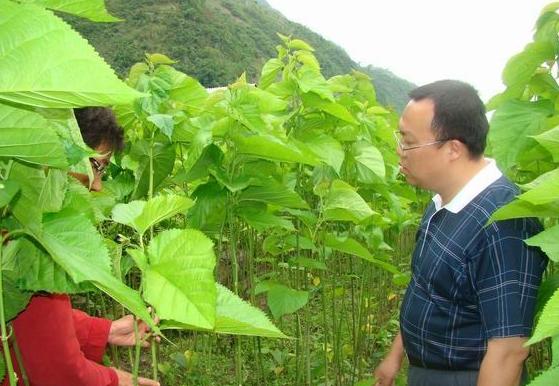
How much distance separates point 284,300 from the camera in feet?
7.12

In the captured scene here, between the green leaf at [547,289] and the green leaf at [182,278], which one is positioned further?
the green leaf at [547,289]

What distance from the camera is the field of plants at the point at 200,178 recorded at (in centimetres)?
63

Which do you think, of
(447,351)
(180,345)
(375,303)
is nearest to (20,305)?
(447,351)

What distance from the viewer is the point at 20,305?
0.94 metres

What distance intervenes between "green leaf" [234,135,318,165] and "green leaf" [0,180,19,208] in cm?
82

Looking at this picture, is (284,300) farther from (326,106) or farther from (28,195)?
(28,195)

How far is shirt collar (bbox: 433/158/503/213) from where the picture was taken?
1.86 metres

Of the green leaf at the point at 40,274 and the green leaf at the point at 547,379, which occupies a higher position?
the green leaf at the point at 40,274

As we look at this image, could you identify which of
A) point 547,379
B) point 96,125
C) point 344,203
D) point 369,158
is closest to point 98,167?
point 96,125

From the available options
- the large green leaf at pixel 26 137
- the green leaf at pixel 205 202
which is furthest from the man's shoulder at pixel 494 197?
the large green leaf at pixel 26 137

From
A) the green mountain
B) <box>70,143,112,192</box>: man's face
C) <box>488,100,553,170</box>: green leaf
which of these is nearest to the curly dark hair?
<box>70,143,112,192</box>: man's face

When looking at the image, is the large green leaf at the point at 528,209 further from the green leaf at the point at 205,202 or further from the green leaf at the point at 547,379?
the green leaf at the point at 205,202

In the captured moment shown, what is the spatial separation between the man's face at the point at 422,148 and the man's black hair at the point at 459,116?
3 centimetres

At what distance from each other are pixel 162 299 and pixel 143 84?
3.38ft
